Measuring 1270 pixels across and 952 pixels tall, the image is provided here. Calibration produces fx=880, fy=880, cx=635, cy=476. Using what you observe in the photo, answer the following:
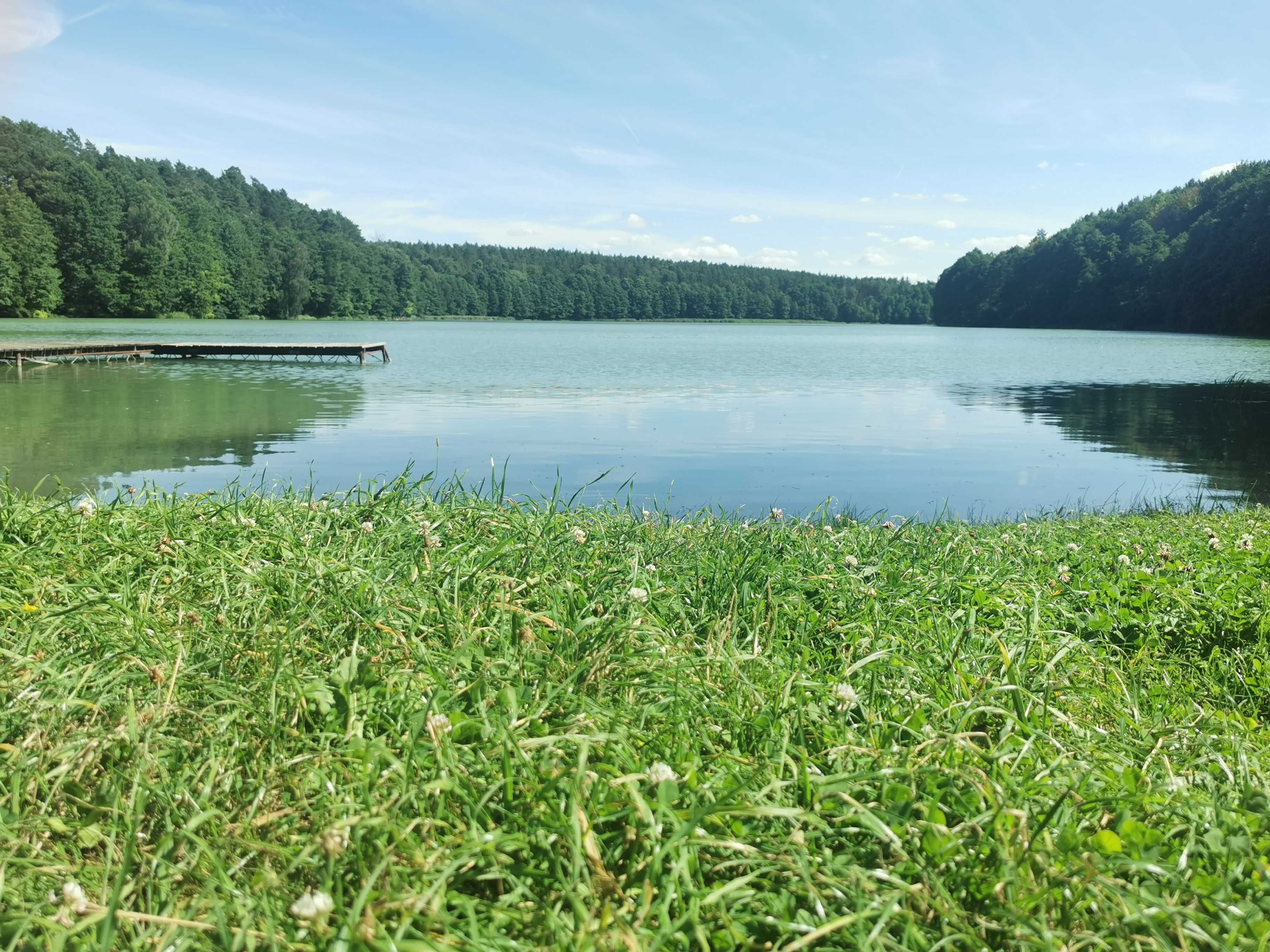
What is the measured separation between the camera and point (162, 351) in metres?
38.2

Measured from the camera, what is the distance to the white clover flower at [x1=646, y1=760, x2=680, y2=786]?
2.15 meters

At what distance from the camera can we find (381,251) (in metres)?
128

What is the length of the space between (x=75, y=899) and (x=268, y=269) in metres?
113

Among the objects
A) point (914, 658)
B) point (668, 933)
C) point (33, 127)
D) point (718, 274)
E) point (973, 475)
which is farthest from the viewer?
point (718, 274)

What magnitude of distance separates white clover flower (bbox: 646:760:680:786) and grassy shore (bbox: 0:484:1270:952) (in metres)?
0.01

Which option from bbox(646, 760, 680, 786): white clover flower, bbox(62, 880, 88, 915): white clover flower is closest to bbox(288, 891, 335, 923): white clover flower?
bbox(62, 880, 88, 915): white clover flower

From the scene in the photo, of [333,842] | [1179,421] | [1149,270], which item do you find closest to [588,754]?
[333,842]

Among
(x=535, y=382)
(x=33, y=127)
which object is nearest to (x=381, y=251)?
(x=33, y=127)

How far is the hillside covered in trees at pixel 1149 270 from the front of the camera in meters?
80.4

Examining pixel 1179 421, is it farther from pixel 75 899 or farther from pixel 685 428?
pixel 75 899

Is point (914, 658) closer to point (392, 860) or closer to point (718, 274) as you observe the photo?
point (392, 860)

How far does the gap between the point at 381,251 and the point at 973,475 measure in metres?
126

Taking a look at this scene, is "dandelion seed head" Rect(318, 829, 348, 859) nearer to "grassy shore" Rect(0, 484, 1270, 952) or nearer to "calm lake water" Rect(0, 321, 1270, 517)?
"grassy shore" Rect(0, 484, 1270, 952)

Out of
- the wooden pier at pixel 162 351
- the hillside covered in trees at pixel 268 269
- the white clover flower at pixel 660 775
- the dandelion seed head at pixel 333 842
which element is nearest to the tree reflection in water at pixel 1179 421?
the white clover flower at pixel 660 775
